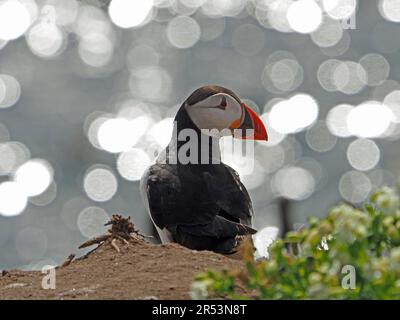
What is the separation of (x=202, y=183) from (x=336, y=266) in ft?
11.8

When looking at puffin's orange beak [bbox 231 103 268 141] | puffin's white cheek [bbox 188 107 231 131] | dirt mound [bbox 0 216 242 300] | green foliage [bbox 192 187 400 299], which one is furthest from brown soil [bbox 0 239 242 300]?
puffin's orange beak [bbox 231 103 268 141]

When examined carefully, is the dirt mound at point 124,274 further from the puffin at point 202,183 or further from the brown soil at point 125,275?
the puffin at point 202,183

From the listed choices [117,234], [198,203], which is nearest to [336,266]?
[117,234]

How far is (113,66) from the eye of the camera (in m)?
35.7

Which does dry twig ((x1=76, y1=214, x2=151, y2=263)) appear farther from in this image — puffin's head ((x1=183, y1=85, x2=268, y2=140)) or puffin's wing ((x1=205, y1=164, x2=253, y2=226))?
puffin's head ((x1=183, y1=85, x2=268, y2=140))

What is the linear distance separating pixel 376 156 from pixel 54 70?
12161 mm

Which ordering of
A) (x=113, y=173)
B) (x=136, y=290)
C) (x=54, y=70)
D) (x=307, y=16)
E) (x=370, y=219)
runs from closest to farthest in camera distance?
(x=370, y=219), (x=136, y=290), (x=113, y=173), (x=54, y=70), (x=307, y=16)

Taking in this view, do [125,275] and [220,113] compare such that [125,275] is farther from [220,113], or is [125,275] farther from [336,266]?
[220,113]

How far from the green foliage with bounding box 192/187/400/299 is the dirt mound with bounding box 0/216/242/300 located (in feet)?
1.82

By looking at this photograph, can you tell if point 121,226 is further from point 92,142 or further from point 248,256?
point 92,142

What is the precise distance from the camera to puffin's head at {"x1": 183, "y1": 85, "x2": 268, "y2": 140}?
8922 millimetres

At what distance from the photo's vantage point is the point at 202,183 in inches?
328

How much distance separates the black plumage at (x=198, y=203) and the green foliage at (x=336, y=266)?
8.95ft
